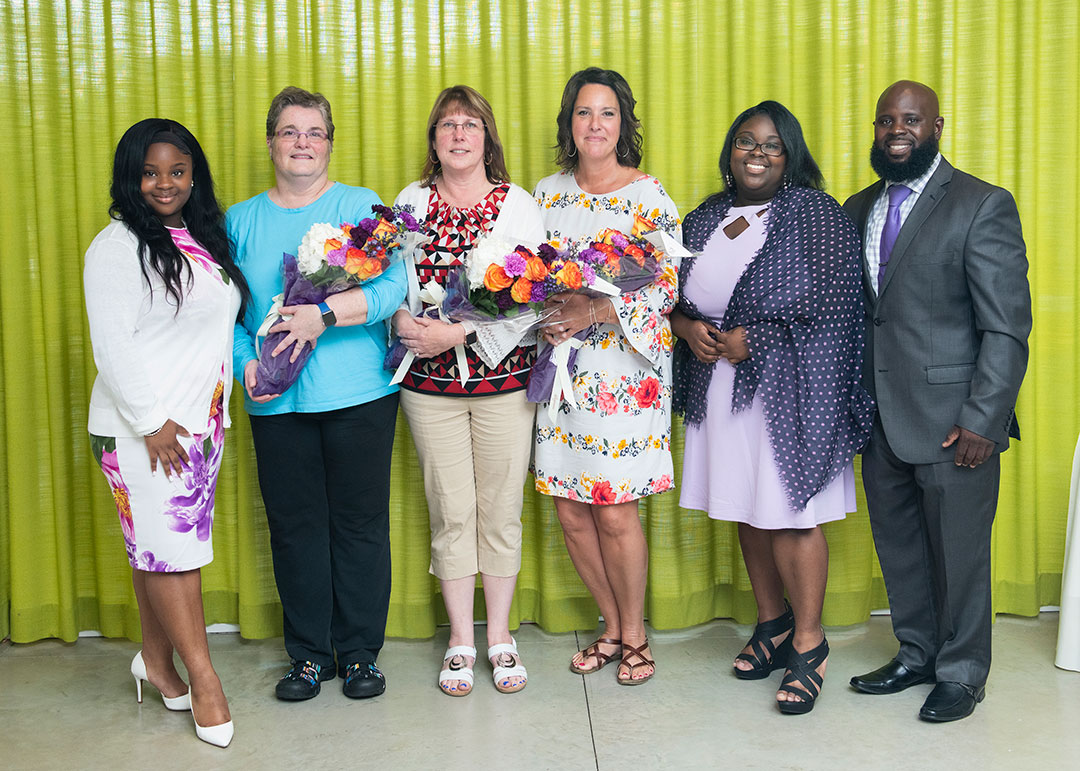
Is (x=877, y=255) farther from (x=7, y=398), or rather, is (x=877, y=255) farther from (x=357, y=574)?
(x=7, y=398)

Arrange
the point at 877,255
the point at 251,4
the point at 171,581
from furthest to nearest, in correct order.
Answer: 1. the point at 251,4
2. the point at 877,255
3. the point at 171,581

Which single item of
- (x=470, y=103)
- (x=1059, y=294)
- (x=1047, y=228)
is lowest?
(x=1059, y=294)

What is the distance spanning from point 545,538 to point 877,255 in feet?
4.95

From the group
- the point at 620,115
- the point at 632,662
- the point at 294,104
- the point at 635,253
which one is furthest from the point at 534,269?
the point at 632,662

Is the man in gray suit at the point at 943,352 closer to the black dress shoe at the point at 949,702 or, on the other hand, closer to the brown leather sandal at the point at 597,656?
the black dress shoe at the point at 949,702

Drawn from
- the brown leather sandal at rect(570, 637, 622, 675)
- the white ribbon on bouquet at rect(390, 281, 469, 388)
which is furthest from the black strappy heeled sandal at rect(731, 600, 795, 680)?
the white ribbon on bouquet at rect(390, 281, 469, 388)

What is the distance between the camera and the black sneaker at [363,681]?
2943 millimetres

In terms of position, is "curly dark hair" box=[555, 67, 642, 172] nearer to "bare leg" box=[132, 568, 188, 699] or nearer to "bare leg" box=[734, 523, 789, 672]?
"bare leg" box=[734, 523, 789, 672]

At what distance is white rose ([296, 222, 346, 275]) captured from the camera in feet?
8.60

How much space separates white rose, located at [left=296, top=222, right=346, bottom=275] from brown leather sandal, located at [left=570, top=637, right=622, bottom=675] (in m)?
1.52

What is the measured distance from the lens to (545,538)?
351cm

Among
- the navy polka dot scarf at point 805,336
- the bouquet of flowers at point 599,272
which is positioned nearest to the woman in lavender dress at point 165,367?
the bouquet of flowers at point 599,272

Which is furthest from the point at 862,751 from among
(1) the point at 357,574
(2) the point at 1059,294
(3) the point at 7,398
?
(3) the point at 7,398

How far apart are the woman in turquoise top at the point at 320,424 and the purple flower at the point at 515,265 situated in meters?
0.39
